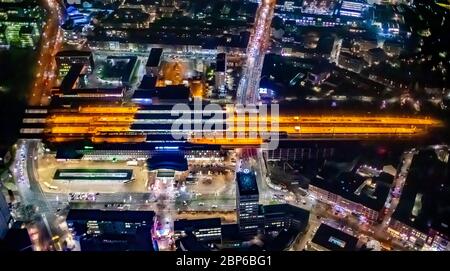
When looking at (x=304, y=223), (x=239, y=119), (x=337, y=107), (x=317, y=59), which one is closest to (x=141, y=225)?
(x=304, y=223)

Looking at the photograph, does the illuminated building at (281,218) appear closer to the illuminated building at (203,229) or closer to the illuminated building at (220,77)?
Result: the illuminated building at (203,229)

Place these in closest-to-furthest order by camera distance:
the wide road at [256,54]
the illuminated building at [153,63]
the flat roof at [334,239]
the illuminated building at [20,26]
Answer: the flat roof at [334,239]
the wide road at [256,54]
the illuminated building at [153,63]
the illuminated building at [20,26]

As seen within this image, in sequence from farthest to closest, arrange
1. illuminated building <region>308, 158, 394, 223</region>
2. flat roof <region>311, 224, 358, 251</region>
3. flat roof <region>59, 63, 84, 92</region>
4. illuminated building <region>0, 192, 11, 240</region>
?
flat roof <region>59, 63, 84, 92</region>, illuminated building <region>308, 158, 394, 223</region>, illuminated building <region>0, 192, 11, 240</region>, flat roof <region>311, 224, 358, 251</region>

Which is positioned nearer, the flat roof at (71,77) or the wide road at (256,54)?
the flat roof at (71,77)

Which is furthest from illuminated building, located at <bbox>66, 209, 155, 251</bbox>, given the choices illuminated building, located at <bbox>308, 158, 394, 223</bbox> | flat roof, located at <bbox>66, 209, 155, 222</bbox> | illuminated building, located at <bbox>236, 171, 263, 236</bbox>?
illuminated building, located at <bbox>308, 158, 394, 223</bbox>

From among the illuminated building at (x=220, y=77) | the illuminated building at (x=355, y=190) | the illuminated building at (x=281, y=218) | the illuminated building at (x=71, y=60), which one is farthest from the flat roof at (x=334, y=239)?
the illuminated building at (x=71, y=60)

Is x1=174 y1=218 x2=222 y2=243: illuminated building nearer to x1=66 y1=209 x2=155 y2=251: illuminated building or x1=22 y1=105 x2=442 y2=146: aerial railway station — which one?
x1=66 y1=209 x2=155 y2=251: illuminated building

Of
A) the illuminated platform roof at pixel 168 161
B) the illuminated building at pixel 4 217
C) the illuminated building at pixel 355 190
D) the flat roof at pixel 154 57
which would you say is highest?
the flat roof at pixel 154 57
